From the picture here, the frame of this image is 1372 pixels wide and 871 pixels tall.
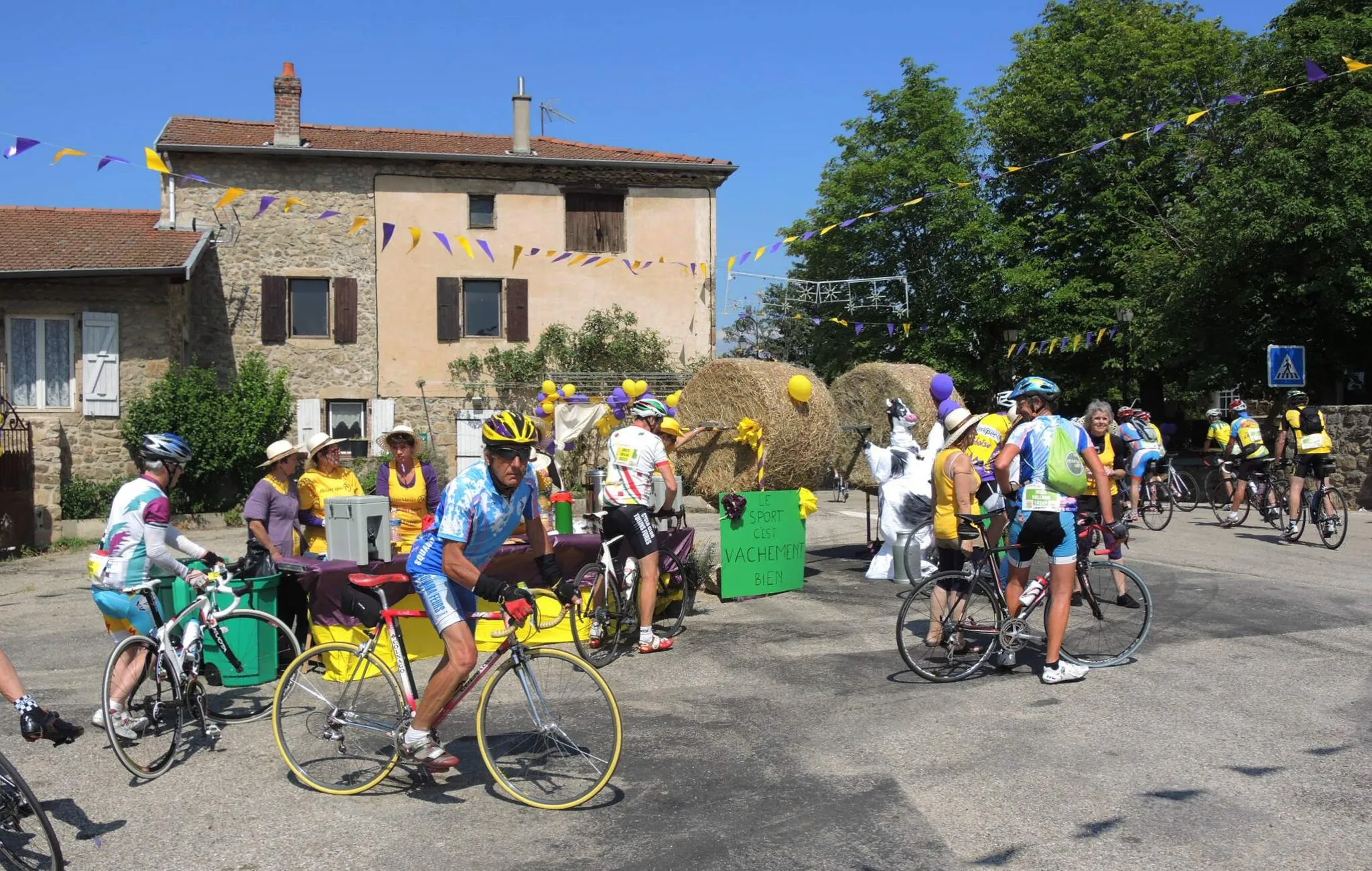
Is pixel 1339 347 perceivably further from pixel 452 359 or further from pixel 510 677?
pixel 510 677

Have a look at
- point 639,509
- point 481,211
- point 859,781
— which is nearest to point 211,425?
point 481,211

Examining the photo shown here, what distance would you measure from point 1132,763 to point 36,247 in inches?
845

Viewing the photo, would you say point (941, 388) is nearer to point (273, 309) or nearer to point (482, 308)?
point (482, 308)

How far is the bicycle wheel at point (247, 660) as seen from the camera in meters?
7.20

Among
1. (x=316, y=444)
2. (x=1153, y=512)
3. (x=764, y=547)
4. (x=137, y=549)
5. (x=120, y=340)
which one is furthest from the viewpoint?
(x=120, y=340)

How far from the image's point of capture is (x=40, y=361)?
20.4 metres

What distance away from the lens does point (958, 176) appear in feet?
105

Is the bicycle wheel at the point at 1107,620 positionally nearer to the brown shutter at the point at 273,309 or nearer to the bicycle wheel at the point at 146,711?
the bicycle wheel at the point at 146,711

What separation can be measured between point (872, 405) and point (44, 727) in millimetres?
10923

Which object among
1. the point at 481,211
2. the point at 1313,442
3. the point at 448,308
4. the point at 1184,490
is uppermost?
the point at 481,211

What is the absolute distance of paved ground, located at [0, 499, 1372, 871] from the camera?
449cm

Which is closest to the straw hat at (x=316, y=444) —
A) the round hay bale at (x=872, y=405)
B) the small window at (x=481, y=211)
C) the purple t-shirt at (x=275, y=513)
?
the purple t-shirt at (x=275, y=513)

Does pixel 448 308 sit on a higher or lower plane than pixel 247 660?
higher

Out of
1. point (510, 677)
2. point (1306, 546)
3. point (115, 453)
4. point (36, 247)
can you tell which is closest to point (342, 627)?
point (510, 677)
